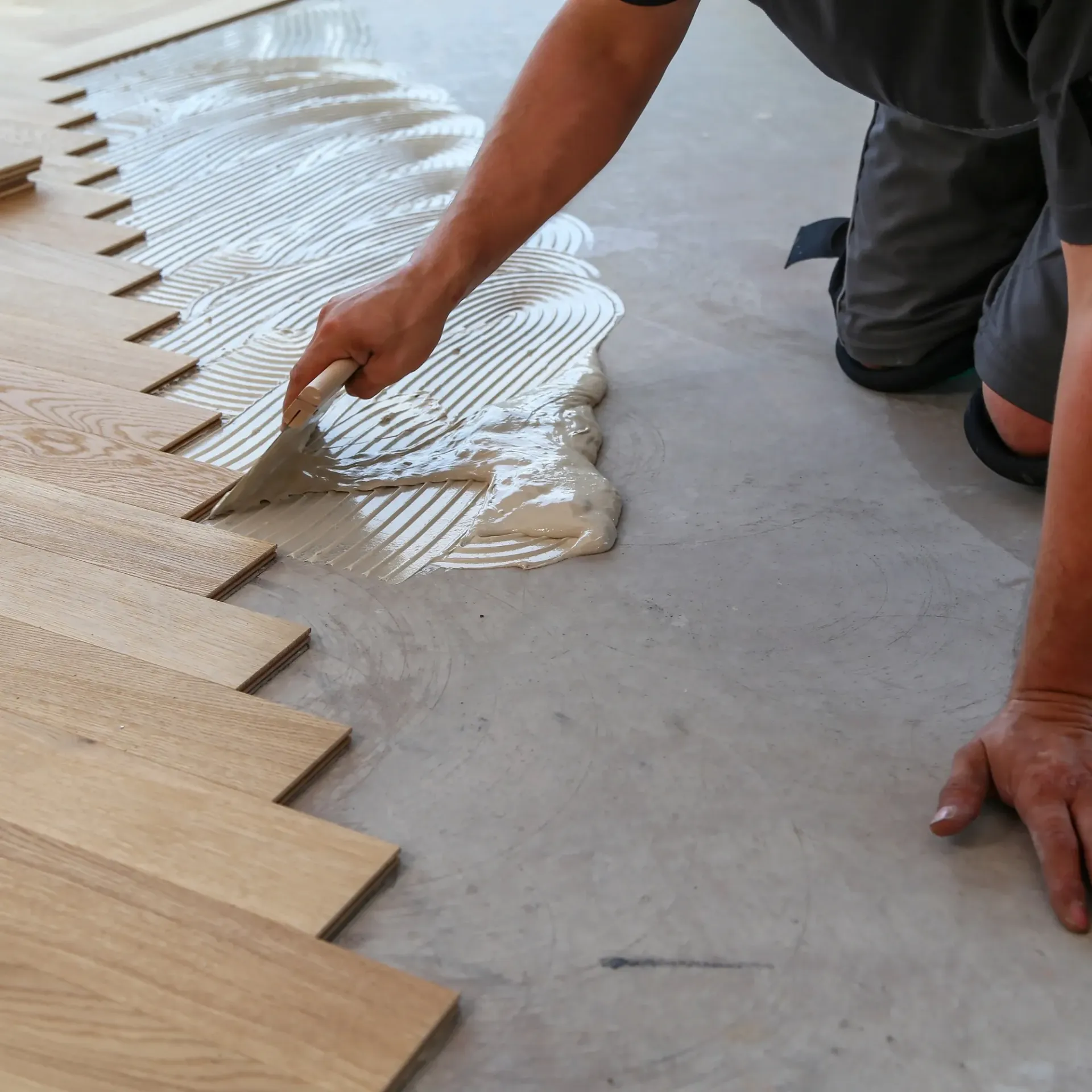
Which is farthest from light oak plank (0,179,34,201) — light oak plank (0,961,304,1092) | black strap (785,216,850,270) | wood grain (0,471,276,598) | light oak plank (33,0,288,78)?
light oak plank (0,961,304,1092)

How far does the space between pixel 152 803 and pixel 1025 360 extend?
136 cm

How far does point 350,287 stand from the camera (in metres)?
2.24

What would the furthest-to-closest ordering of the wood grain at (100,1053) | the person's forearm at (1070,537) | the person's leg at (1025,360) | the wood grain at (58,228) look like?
the wood grain at (58,228)
the person's leg at (1025,360)
the person's forearm at (1070,537)
the wood grain at (100,1053)

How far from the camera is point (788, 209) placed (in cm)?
266

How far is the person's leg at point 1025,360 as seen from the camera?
166 cm

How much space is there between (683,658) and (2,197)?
195cm

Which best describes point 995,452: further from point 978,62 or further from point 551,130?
point 551,130

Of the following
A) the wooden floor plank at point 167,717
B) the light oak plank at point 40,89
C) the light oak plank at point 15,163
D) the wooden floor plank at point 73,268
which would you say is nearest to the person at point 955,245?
the wooden floor plank at point 167,717

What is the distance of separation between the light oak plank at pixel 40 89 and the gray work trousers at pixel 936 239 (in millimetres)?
2275

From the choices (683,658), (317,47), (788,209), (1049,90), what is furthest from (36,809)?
(317,47)

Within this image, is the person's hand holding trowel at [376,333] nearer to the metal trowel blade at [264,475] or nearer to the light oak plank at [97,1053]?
the metal trowel blade at [264,475]

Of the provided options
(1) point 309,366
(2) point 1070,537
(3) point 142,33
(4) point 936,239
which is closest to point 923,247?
(4) point 936,239

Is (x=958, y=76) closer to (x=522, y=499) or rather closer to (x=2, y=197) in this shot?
(x=522, y=499)

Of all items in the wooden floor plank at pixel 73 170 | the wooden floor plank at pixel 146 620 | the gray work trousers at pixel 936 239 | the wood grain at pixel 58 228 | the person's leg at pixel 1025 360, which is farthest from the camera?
the wooden floor plank at pixel 73 170
